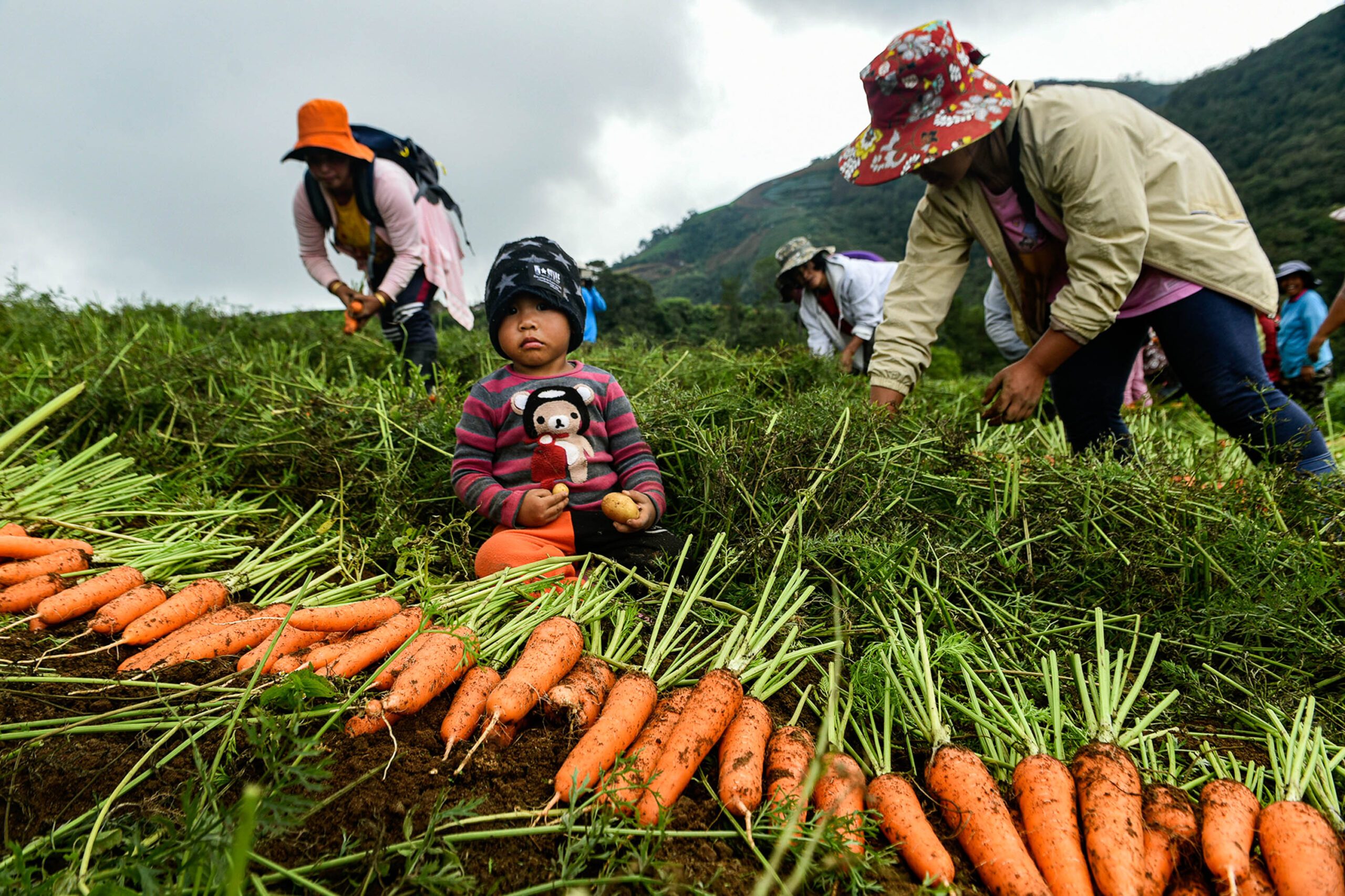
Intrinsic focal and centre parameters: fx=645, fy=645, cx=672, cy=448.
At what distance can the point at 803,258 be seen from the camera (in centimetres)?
520

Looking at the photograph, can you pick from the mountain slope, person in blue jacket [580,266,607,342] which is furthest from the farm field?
the mountain slope

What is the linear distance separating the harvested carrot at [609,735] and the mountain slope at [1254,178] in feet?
25.1

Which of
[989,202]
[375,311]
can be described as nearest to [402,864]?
[989,202]

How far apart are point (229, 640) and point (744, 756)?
133 centimetres

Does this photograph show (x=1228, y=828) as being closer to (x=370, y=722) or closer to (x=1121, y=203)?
(x=370, y=722)

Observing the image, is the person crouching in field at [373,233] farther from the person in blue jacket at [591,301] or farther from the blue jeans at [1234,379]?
the blue jeans at [1234,379]

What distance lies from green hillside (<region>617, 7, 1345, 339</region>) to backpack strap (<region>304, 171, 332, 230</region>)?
291 inches

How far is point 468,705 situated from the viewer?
142 cm

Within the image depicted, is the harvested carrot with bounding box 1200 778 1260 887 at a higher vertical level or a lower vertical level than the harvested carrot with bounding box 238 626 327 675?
lower

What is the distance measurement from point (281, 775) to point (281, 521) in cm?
164

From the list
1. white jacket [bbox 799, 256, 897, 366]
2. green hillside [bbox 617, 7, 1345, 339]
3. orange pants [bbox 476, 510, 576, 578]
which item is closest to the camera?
orange pants [bbox 476, 510, 576, 578]

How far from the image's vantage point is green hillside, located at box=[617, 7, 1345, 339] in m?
27.0

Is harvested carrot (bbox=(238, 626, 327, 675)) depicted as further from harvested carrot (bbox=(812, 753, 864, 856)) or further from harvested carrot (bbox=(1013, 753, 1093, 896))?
harvested carrot (bbox=(1013, 753, 1093, 896))

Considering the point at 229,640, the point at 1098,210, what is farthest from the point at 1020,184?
the point at 229,640
